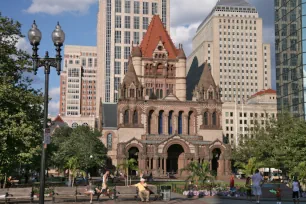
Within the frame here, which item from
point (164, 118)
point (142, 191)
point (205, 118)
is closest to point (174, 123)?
point (164, 118)

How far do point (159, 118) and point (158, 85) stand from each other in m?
12.1

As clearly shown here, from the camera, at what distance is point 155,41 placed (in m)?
103

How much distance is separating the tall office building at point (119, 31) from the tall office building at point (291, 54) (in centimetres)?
5430

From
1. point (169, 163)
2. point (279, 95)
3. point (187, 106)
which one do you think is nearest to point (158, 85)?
point (187, 106)

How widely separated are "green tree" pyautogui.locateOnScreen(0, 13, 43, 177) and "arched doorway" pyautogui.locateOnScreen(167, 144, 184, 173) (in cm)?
5701

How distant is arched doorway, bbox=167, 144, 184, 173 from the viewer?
86.9 meters

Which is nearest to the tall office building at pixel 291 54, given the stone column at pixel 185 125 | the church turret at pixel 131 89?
the stone column at pixel 185 125

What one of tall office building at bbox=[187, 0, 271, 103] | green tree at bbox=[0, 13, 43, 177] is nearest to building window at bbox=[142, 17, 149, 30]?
tall office building at bbox=[187, 0, 271, 103]

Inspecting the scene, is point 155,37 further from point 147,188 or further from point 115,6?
point 147,188

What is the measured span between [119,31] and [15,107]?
374ft

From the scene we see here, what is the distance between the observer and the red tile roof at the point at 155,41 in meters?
101

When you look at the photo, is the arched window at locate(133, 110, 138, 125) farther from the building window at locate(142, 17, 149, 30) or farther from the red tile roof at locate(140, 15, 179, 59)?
the building window at locate(142, 17, 149, 30)

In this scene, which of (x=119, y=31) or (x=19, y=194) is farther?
(x=119, y=31)

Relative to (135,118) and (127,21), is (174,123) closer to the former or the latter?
(135,118)
